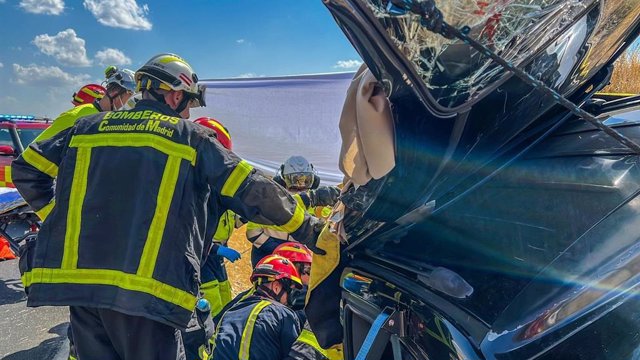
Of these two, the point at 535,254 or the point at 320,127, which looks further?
the point at 320,127

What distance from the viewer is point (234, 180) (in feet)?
7.38

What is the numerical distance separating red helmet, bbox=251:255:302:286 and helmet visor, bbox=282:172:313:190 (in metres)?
1.54

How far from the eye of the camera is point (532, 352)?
1.03m

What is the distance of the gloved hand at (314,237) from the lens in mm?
2020

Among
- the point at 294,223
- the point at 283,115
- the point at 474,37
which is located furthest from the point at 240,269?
the point at 474,37

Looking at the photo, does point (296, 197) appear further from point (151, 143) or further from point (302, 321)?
point (151, 143)

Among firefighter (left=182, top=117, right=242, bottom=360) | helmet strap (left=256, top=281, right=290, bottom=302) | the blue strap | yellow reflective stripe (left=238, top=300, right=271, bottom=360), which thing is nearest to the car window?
firefighter (left=182, top=117, right=242, bottom=360)

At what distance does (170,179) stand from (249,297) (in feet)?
4.58

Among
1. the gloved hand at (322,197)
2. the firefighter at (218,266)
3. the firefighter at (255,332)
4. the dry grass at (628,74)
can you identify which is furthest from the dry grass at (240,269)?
the dry grass at (628,74)

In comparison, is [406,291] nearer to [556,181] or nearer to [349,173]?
[349,173]

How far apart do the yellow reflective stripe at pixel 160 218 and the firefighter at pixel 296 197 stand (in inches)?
63.6

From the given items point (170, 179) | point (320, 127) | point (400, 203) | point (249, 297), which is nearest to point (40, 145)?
point (170, 179)

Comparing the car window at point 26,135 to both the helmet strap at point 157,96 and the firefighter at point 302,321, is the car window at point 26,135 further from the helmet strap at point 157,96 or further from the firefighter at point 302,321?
the helmet strap at point 157,96

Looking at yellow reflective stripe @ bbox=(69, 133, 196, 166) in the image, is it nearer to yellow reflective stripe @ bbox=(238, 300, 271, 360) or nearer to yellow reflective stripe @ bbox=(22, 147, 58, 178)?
yellow reflective stripe @ bbox=(22, 147, 58, 178)
